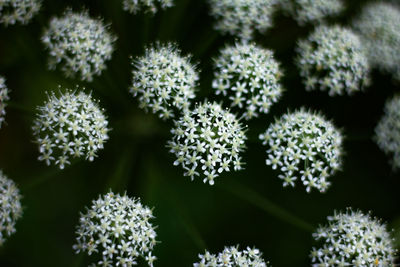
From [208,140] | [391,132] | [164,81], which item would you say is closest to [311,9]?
[391,132]

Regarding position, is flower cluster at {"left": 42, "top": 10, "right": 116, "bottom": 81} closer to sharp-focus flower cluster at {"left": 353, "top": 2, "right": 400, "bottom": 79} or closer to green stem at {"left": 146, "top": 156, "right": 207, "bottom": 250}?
green stem at {"left": 146, "top": 156, "right": 207, "bottom": 250}

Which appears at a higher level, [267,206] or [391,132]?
[391,132]

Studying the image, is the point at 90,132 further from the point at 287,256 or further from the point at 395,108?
the point at 395,108

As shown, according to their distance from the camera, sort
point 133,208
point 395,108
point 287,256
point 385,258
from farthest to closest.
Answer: point 287,256 < point 395,108 < point 385,258 < point 133,208

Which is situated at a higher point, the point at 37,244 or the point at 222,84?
the point at 222,84

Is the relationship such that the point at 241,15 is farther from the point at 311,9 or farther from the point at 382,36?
the point at 382,36

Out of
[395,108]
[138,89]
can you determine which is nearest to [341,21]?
[395,108]

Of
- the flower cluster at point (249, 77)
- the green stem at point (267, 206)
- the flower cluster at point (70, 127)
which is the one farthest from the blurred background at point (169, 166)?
the flower cluster at point (70, 127)
